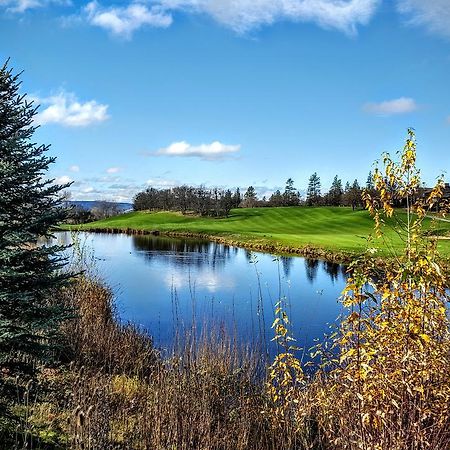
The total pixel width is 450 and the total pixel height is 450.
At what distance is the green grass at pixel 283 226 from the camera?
157ft

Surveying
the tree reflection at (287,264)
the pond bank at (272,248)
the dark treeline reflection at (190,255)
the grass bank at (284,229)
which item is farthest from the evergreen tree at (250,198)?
the tree reflection at (287,264)

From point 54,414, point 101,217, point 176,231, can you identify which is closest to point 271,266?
point 54,414

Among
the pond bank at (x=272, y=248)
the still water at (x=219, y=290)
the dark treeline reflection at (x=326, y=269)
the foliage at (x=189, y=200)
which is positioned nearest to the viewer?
the still water at (x=219, y=290)

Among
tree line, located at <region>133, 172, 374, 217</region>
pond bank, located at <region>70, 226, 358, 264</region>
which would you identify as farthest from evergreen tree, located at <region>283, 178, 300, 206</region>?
pond bank, located at <region>70, 226, 358, 264</region>

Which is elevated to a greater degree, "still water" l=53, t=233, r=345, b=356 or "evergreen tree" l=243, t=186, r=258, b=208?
"evergreen tree" l=243, t=186, r=258, b=208

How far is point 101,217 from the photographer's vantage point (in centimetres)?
12244

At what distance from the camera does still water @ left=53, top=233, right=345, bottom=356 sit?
48.1ft

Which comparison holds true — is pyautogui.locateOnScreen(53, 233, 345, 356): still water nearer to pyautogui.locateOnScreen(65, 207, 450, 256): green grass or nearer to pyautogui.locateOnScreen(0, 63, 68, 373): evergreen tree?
pyautogui.locateOnScreen(0, 63, 68, 373): evergreen tree

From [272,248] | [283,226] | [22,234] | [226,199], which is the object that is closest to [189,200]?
[226,199]

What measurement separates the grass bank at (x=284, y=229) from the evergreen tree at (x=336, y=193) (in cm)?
1661

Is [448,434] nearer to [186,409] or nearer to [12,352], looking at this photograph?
[186,409]

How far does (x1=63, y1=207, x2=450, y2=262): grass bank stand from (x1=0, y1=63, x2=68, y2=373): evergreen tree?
17659mm

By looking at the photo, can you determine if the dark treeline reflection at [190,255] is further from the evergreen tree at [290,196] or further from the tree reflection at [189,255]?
the evergreen tree at [290,196]

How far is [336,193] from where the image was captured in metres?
115
